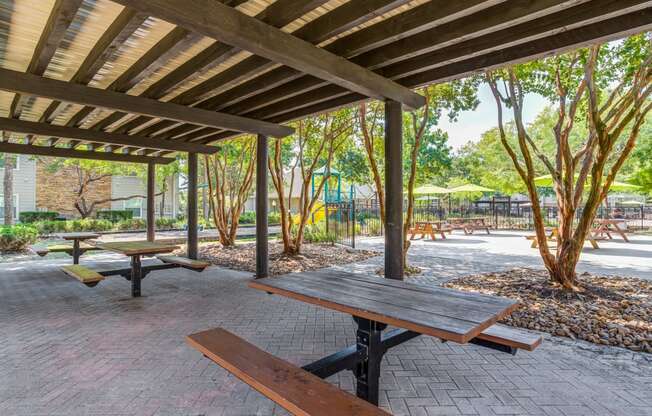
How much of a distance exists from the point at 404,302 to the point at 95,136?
7.29 metres

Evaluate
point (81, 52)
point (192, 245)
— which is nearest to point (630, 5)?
point (81, 52)

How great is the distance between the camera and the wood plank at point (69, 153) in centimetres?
779

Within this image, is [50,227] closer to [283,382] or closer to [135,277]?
[135,277]

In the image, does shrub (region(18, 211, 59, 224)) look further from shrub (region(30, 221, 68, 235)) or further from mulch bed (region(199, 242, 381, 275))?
mulch bed (region(199, 242, 381, 275))

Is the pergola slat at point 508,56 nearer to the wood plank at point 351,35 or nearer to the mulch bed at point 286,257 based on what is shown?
the wood plank at point 351,35

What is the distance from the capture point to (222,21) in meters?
2.71

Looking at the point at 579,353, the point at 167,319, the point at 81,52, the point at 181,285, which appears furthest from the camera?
the point at 181,285

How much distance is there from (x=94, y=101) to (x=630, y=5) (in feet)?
18.3

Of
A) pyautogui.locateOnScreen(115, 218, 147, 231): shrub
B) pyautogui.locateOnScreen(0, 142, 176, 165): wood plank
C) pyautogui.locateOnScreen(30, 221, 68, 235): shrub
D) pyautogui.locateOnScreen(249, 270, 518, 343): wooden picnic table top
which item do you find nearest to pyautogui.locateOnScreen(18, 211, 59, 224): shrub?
pyautogui.locateOnScreen(30, 221, 68, 235): shrub

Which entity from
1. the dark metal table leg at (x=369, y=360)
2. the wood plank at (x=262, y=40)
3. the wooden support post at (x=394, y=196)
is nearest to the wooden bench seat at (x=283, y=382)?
the dark metal table leg at (x=369, y=360)

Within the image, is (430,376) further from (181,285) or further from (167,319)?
(181,285)

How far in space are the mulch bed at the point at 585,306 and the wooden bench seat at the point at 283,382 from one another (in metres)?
3.04

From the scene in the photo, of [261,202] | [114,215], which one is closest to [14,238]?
[261,202]

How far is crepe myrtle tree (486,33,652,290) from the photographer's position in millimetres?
4824
